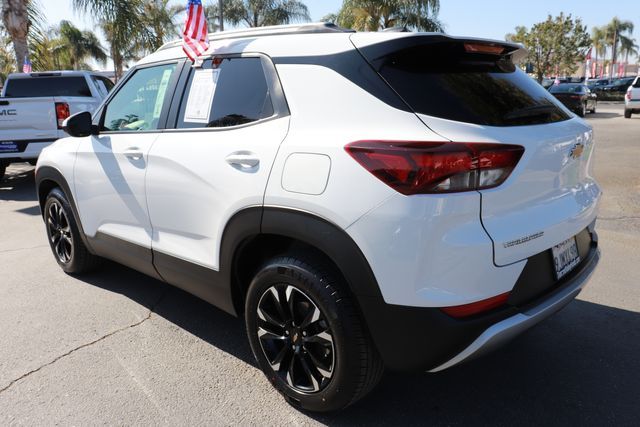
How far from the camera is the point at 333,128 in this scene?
2262mm

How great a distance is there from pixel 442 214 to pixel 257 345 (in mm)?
1272

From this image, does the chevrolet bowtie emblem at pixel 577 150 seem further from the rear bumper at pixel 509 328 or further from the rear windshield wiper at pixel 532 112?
the rear bumper at pixel 509 328

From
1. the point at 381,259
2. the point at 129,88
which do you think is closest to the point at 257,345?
the point at 381,259

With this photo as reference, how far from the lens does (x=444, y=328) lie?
2047mm

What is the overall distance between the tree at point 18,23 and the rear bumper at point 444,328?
14.5 meters

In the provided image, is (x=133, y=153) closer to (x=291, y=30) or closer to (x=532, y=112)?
(x=291, y=30)

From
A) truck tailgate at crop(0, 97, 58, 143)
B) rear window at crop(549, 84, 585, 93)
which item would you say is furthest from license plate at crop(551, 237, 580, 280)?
rear window at crop(549, 84, 585, 93)

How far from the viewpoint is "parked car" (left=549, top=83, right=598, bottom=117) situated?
65.1ft

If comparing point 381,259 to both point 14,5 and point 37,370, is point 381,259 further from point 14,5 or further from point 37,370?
point 14,5

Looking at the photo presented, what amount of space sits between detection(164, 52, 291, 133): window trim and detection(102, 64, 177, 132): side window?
0.15 m

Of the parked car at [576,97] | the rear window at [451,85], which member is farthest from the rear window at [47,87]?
the parked car at [576,97]

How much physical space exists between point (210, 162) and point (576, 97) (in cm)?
2138

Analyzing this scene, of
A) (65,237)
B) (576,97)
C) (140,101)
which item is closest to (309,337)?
(140,101)

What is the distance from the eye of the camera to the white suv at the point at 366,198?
2.03m
